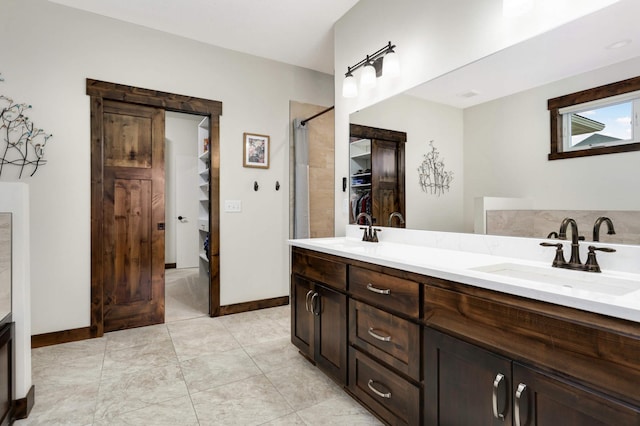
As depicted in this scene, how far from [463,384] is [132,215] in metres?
2.97

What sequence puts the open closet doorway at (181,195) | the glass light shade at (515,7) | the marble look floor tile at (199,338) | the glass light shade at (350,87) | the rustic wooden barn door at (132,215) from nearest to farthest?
the glass light shade at (515,7) → the marble look floor tile at (199,338) → the glass light shade at (350,87) → the rustic wooden barn door at (132,215) → the open closet doorway at (181,195)

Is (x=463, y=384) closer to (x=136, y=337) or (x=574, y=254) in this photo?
(x=574, y=254)

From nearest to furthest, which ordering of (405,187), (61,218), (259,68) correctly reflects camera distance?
(405,187)
(61,218)
(259,68)

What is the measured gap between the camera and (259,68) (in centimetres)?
357

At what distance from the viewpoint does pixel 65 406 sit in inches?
71.4

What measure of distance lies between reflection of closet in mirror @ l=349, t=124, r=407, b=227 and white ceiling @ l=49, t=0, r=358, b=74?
3.48ft

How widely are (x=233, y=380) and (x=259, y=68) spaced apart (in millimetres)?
3005

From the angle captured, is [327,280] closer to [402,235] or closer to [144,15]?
[402,235]

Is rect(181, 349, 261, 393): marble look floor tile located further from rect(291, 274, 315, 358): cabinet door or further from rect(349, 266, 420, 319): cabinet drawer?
rect(349, 266, 420, 319): cabinet drawer

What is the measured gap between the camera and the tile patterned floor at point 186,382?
5.66 ft

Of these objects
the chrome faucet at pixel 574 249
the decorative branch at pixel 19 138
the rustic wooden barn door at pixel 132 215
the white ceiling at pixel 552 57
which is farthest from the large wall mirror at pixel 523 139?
the decorative branch at pixel 19 138

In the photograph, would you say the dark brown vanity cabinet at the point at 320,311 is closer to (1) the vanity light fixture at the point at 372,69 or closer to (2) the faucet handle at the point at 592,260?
(2) the faucet handle at the point at 592,260

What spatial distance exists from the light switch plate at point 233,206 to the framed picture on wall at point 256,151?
0.40 meters

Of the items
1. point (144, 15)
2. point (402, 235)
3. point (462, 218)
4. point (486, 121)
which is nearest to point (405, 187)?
point (402, 235)
